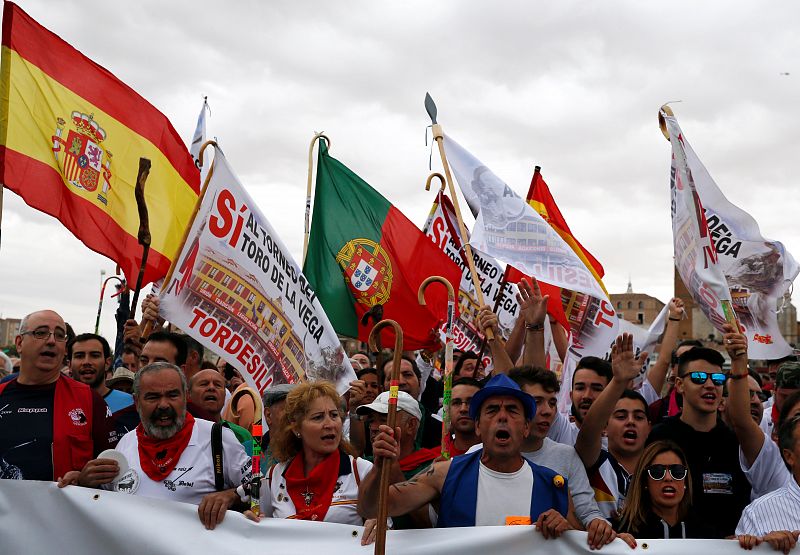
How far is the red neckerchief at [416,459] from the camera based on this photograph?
A: 5.35 metres

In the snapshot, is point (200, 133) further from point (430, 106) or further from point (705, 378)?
point (705, 378)

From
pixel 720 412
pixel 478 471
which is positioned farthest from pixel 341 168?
pixel 478 471

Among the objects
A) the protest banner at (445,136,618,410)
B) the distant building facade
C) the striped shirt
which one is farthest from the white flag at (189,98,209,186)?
the distant building facade

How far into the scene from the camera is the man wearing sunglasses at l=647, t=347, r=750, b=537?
4.96 metres

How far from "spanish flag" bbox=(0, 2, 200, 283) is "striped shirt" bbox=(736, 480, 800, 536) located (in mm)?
4800

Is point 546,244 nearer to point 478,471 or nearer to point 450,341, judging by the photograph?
point 450,341

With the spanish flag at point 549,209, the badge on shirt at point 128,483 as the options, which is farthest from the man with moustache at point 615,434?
the spanish flag at point 549,209

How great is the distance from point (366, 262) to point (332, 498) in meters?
3.97

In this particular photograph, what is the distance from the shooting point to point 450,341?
5918mm

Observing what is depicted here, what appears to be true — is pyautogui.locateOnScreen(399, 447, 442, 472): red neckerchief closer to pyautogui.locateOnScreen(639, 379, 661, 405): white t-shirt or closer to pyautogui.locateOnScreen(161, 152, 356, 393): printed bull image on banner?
pyautogui.locateOnScreen(161, 152, 356, 393): printed bull image on banner

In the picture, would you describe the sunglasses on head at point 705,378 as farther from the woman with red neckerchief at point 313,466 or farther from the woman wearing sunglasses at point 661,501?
the woman with red neckerchief at point 313,466

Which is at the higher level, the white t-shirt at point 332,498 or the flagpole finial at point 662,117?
the flagpole finial at point 662,117

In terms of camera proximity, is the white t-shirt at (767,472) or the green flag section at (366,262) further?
the green flag section at (366,262)

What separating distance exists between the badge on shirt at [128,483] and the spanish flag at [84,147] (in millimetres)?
2306
